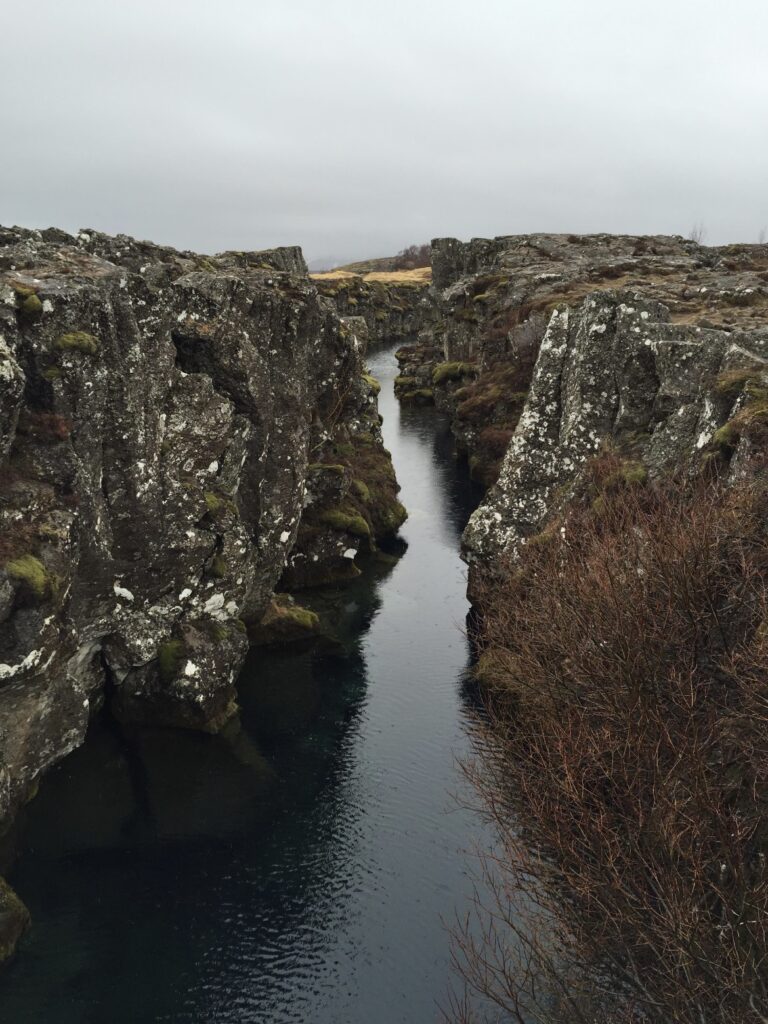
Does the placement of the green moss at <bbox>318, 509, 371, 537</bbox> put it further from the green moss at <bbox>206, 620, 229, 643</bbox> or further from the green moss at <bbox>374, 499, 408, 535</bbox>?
the green moss at <bbox>206, 620, 229, 643</bbox>

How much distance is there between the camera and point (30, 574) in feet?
105

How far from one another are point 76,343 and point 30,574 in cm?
1024

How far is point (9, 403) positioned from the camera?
32.7 m

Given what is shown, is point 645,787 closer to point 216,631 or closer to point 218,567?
point 216,631

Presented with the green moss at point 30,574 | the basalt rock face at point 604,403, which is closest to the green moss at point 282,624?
the basalt rock face at point 604,403

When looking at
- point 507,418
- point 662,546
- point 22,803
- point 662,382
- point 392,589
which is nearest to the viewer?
Answer: point 662,546

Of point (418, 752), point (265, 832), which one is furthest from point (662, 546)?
point (265, 832)

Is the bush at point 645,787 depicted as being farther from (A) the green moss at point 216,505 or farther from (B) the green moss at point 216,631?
(A) the green moss at point 216,505

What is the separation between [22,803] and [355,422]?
4988 cm

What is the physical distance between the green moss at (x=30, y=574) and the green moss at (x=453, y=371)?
84563 mm

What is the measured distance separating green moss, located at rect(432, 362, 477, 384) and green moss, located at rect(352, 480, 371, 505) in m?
44.1

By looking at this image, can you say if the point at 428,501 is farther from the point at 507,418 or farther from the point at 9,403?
the point at 9,403

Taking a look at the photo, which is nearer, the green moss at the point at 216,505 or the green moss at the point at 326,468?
the green moss at the point at 216,505

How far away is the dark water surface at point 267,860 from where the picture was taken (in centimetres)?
2711
